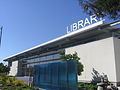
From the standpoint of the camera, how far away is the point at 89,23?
27.7 m

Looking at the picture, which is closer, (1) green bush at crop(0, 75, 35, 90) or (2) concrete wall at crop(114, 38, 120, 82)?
(1) green bush at crop(0, 75, 35, 90)

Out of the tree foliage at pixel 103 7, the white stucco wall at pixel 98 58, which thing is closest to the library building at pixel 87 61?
the white stucco wall at pixel 98 58

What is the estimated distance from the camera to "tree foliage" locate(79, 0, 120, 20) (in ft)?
27.1

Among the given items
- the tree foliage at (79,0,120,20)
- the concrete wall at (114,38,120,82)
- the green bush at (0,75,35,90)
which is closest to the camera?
the tree foliage at (79,0,120,20)

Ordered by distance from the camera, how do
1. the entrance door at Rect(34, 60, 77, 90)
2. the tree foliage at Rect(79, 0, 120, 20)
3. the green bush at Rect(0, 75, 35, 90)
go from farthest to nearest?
1. the green bush at Rect(0, 75, 35, 90)
2. the entrance door at Rect(34, 60, 77, 90)
3. the tree foliage at Rect(79, 0, 120, 20)

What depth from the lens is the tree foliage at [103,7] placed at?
8.26 meters

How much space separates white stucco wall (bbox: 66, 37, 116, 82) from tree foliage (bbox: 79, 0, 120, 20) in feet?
49.5

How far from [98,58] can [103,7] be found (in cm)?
1755

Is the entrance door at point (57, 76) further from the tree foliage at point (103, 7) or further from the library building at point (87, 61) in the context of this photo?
the tree foliage at point (103, 7)

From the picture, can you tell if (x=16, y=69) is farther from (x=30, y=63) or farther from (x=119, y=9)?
(x=119, y=9)

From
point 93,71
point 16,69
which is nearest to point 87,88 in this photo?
point 93,71

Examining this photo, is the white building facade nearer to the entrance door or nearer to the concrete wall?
the concrete wall

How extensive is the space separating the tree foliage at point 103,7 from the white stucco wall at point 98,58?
15.1 meters

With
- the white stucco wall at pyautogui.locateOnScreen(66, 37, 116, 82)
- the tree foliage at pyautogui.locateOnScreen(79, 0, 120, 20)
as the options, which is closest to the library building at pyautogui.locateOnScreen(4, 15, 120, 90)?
the white stucco wall at pyautogui.locateOnScreen(66, 37, 116, 82)
